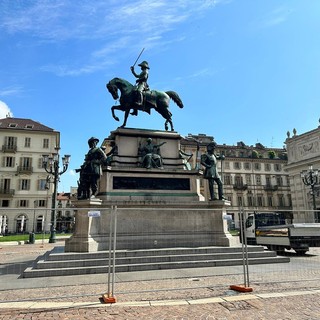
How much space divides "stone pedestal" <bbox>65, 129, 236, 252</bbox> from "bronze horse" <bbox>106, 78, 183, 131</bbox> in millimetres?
1542

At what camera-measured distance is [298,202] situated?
174 feet

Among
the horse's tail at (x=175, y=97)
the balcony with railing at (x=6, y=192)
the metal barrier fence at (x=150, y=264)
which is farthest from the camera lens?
the balcony with railing at (x=6, y=192)

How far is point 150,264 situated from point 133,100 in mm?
8131

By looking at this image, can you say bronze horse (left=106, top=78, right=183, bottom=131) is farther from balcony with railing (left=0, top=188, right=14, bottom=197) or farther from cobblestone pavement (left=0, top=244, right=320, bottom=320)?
balcony with railing (left=0, top=188, right=14, bottom=197)

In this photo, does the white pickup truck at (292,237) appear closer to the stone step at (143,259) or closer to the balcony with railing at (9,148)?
the stone step at (143,259)

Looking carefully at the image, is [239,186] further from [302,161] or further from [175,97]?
[175,97]

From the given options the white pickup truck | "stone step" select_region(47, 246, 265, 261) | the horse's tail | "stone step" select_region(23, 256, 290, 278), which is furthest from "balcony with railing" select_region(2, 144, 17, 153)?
"stone step" select_region(23, 256, 290, 278)

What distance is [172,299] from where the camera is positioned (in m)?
6.46

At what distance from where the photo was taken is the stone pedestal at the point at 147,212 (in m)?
11.4

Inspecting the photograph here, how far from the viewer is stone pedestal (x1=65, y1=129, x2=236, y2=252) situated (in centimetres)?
1138

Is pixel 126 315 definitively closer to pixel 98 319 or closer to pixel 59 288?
pixel 98 319

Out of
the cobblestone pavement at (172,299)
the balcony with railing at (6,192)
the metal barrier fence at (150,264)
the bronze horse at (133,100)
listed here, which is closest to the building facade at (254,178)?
the balcony with railing at (6,192)

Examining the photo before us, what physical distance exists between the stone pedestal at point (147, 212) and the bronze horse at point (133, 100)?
154 centimetres

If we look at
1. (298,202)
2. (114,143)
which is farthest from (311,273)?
(298,202)
